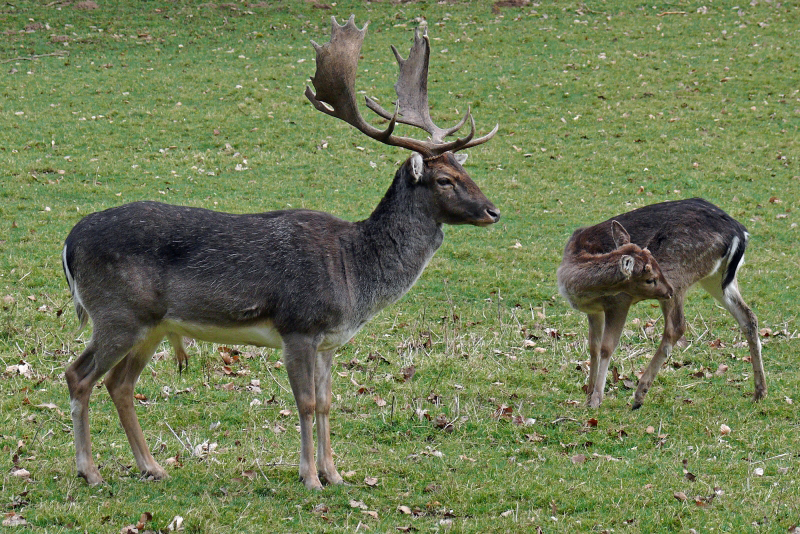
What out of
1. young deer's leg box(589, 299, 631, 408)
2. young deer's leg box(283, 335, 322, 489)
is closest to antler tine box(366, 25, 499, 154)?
young deer's leg box(589, 299, 631, 408)

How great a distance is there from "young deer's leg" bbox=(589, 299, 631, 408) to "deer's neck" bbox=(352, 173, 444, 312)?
2.32 m

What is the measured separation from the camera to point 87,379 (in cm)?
657

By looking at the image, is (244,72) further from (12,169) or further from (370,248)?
(370,248)

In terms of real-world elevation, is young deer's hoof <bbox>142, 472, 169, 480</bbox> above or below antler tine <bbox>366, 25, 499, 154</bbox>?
below

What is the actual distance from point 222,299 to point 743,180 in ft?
44.7

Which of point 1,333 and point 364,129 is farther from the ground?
point 364,129

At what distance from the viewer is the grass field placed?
648 centimetres

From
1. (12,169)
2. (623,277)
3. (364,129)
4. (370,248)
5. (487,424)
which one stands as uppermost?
(364,129)

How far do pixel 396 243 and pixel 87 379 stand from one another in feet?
8.23

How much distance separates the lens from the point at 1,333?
9.48 meters

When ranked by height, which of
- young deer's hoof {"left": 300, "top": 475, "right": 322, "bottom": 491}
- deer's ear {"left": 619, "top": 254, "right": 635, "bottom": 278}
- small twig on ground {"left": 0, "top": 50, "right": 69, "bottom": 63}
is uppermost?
deer's ear {"left": 619, "top": 254, "right": 635, "bottom": 278}

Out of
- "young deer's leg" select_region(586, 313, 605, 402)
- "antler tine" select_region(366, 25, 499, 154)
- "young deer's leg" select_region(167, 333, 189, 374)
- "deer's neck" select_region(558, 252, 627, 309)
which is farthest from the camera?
"young deer's leg" select_region(586, 313, 605, 402)

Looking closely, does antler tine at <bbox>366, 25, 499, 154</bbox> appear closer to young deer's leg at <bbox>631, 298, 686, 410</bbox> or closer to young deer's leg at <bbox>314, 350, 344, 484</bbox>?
young deer's leg at <bbox>314, 350, 344, 484</bbox>

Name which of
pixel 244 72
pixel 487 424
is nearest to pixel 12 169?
pixel 244 72
